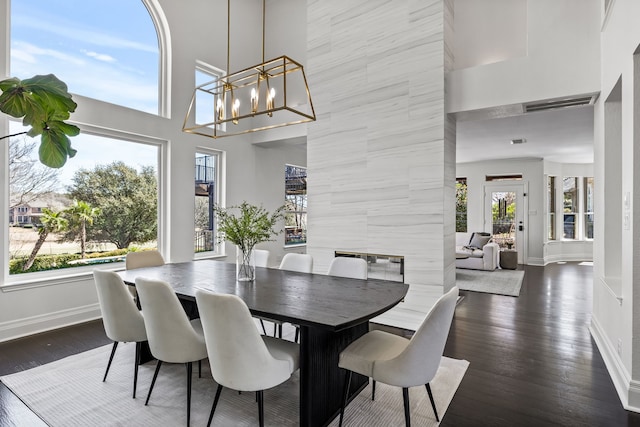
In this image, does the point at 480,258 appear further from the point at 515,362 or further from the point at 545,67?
the point at 515,362

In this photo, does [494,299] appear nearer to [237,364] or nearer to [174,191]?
[237,364]

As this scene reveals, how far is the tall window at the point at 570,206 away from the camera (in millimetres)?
9484

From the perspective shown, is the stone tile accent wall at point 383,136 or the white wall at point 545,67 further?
the stone tile accent wall at point 383,136

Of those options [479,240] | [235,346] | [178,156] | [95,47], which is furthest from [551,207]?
[95,47]

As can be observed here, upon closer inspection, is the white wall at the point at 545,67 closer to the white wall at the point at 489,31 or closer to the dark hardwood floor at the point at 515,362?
the white wall at the point at 489,31

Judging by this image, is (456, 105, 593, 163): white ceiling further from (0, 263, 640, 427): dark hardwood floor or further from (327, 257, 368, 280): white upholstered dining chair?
(0, 263, 640, 427): dark hardwood floor

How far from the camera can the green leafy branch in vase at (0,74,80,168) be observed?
2.43 metres

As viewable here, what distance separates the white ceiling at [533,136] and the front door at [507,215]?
3.03 ft

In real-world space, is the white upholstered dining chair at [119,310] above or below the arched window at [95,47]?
below

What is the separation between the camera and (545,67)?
3615mm

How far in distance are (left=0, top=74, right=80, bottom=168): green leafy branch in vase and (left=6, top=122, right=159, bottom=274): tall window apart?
4.82 ft

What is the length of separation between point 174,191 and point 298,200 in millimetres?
2948

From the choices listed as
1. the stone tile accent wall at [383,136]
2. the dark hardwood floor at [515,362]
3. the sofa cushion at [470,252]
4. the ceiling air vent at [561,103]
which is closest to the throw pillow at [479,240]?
the sofa cushion at [470,252]

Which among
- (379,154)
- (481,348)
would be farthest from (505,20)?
(481,348)
